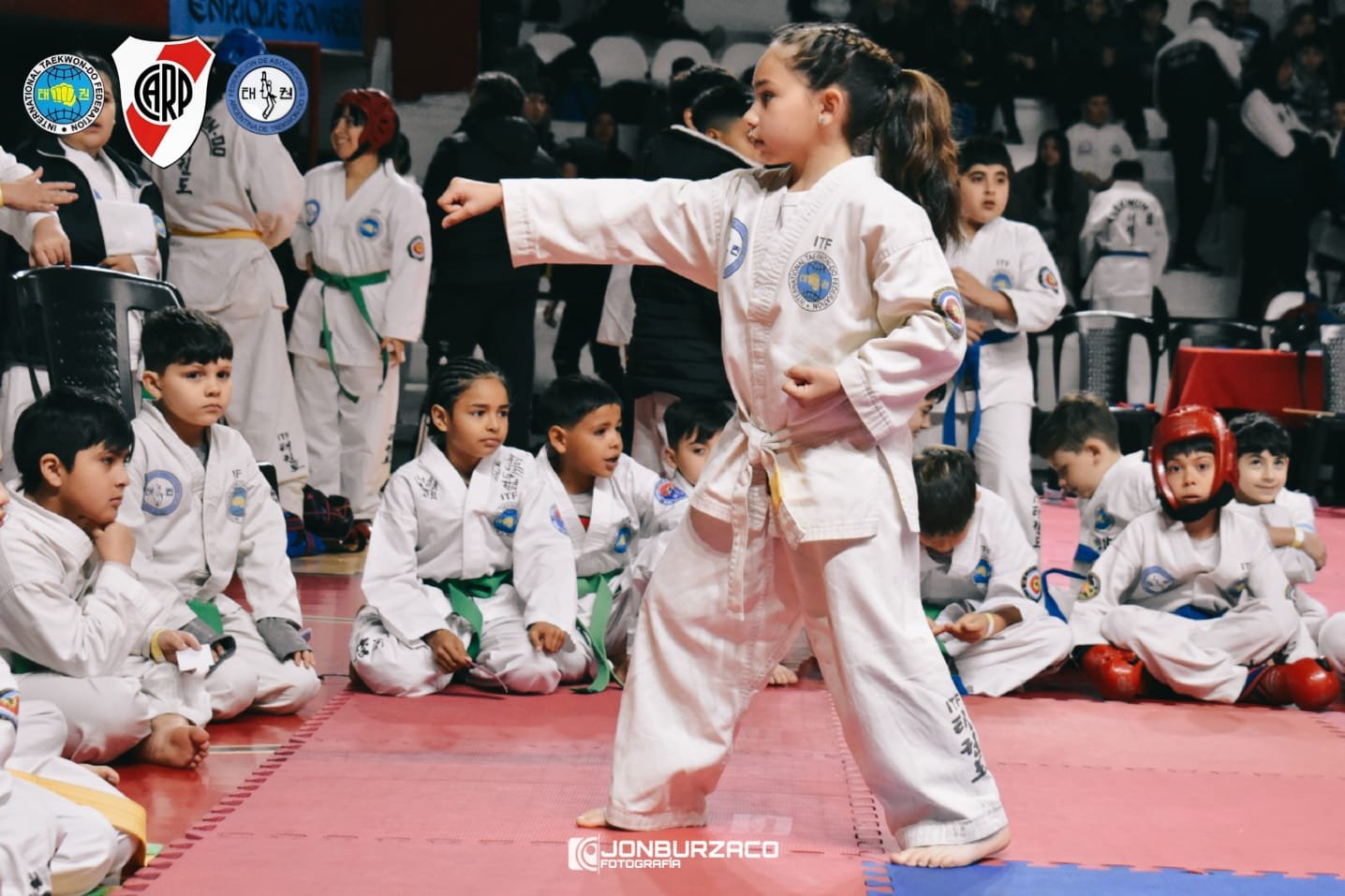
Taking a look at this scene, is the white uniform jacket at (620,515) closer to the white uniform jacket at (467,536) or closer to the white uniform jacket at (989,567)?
the white uniform jacket at (467,536)

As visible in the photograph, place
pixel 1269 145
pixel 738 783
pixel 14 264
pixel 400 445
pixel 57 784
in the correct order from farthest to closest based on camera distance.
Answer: pixel 1269 145
pixel 400 445
pixel 14 264
pixel 738 783
pixel 57 784

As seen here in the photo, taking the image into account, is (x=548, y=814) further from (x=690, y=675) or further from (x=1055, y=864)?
(x=1055, y=864)

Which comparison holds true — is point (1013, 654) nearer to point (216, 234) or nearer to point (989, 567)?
point (989, 567)

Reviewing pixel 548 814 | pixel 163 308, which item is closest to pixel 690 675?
pixel 548 814

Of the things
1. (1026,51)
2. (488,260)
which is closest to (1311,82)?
(1026,51)

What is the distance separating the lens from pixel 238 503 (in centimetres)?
392

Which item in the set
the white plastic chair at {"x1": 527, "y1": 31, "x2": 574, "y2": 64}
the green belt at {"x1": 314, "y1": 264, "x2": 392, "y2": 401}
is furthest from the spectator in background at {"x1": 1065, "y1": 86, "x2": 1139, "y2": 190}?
the green belt at {"x1": 314, "y1": 264, "x2": 392, "y2": 401}

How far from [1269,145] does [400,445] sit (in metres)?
6.71

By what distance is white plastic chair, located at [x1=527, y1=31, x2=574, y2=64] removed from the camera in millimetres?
11562

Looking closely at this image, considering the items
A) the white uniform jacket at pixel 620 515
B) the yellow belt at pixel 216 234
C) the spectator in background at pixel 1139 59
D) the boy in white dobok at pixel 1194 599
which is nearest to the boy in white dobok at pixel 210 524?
the white uniform jacket at pixel 620 515

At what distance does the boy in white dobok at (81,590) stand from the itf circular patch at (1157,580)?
2670 mm

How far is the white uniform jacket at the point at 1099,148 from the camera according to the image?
11.2m

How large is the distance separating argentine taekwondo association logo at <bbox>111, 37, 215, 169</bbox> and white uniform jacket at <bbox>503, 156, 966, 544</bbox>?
11.8ft

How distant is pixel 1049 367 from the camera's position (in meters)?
9.97
